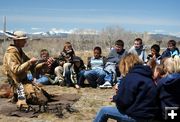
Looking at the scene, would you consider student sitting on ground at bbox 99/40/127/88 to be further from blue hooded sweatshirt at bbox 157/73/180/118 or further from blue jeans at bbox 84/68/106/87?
blue hooded sweatshirt at bbox 157/73/180/118

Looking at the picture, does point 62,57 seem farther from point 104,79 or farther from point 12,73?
point 12,73

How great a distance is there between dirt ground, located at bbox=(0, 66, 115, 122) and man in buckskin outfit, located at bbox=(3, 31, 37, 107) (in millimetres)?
556

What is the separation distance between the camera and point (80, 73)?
10.7 meters

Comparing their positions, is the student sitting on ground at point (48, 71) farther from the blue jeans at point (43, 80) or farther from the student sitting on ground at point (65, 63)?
the student sitting on ground at point (65, 63)

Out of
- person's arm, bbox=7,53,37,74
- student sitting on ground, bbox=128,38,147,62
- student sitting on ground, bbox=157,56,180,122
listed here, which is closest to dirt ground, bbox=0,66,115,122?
person's arm, bbox=7,53,37,74

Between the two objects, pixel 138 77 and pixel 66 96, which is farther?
pixel 66 96

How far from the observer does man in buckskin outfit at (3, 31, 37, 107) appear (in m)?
7.60

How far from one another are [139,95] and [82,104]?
369cm

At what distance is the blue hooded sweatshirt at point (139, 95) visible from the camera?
4.82m

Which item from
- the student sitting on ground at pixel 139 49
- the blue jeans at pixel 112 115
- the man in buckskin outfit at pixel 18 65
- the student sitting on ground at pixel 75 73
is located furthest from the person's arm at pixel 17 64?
the student sitting on ground at pixel 139 49

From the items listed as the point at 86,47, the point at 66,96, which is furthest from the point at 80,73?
the point at 86,47

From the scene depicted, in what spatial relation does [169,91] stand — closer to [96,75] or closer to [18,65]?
[18,65]

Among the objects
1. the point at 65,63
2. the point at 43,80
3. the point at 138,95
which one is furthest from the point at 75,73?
the point at 138,95

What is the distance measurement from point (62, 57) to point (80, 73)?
612 mm
